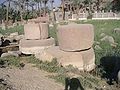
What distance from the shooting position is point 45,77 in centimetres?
996

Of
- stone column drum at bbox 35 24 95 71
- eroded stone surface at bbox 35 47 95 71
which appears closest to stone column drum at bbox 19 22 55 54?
eroded stone surface at bbox 35 47 95 71

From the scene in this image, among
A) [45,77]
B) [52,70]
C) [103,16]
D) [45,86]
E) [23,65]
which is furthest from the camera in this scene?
[103,16]

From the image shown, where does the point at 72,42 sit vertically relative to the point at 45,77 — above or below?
above

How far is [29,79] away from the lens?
30.8 feet

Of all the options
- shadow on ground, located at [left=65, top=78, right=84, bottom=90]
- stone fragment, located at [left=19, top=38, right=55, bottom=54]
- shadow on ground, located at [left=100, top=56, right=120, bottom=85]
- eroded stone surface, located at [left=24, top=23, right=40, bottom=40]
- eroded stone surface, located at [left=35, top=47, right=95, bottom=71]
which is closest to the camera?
shadow on ground, located at [left=65, top=78, right=84, bottom=90]

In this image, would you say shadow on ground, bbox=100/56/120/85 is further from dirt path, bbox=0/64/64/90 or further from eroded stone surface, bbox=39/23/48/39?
→ dirt path, bbox=0/64/64/90

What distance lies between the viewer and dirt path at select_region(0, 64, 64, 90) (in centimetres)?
853

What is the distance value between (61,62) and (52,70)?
713 millimetres

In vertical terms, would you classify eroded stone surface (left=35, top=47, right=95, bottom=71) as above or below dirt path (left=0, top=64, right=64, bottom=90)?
above

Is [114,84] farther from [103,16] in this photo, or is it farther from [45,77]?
[103,16]

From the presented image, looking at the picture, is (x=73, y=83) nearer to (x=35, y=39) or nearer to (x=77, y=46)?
(x=77, y=46)

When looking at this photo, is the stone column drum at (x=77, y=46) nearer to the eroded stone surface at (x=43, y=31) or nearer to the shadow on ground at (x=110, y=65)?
the shadow on ground at (x=110, y=65)

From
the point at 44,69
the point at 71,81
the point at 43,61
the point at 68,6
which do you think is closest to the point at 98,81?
the point at 71,81

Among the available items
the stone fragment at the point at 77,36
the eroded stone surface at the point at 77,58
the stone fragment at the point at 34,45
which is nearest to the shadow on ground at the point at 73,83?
the eroded stone surface at the point at 77,58
